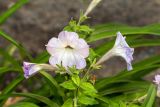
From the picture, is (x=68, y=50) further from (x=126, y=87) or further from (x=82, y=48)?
(x=126, y=87)

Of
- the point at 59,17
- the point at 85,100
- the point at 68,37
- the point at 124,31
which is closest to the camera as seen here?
the point at 68,37

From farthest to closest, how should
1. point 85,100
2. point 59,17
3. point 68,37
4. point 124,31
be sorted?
1. point 59,17
2. point 124,31
3. point 85,100
4. point 68,37

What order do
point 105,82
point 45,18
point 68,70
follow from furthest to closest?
point 45,18 → point 105,82 → point 68,70

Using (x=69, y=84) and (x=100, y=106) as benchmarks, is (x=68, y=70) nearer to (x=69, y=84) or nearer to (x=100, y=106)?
(x=69, y=84)

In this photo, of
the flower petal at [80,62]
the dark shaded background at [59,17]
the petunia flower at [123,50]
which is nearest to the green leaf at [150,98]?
the petunia flower at [123,50]

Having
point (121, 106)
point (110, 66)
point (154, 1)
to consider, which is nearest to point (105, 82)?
point (121, 106)

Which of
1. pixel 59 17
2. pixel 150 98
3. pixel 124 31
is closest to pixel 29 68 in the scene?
pixel 150 98
